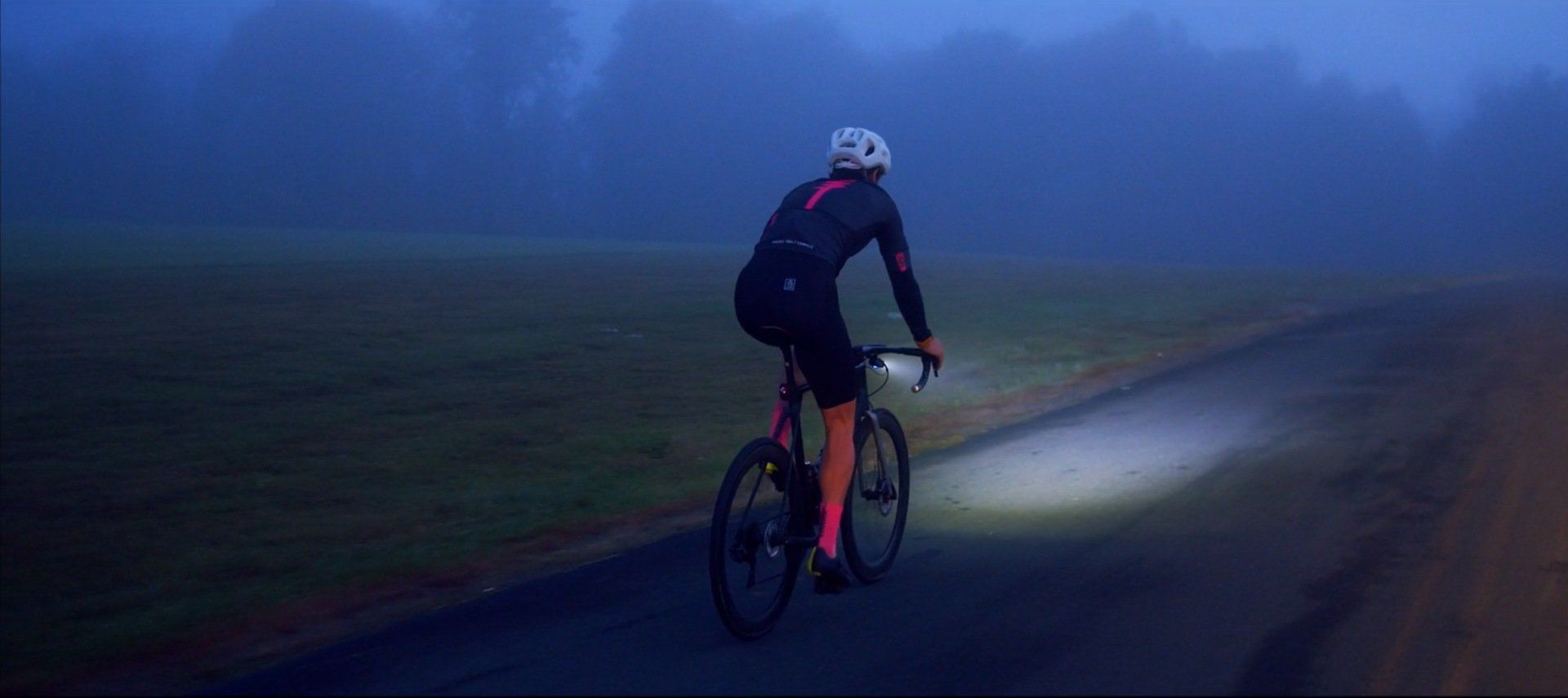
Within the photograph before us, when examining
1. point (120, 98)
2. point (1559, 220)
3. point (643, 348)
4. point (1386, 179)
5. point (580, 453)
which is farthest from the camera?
point (120, 98)

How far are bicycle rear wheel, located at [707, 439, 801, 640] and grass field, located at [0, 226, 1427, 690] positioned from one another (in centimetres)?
219

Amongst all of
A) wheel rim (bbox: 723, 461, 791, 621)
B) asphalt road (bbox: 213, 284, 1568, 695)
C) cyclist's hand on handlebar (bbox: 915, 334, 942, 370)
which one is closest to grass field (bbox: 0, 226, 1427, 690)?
asphalt road (bbox: 213, 284, 1568, 695)

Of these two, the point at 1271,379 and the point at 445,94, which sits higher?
the point at 445,94

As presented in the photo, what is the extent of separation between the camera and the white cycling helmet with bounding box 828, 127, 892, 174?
5766 mm

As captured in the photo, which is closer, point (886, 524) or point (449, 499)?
point (886, 524)

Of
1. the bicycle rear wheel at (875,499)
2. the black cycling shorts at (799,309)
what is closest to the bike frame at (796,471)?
the black cycling shorts at (799,309)

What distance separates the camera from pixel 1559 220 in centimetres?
9706

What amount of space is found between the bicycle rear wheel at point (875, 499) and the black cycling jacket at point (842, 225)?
2.50 ft

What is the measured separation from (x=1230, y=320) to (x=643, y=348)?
10346 mm

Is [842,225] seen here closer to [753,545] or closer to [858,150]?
[858,150]

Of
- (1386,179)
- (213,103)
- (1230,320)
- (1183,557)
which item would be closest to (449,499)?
(1183,557)

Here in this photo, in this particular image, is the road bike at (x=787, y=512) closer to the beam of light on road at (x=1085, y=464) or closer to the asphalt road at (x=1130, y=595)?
the asphalt road at (x=1130, y=595)

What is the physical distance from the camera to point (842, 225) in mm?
5484

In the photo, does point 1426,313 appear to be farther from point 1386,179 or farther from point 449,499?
point 1386,179
